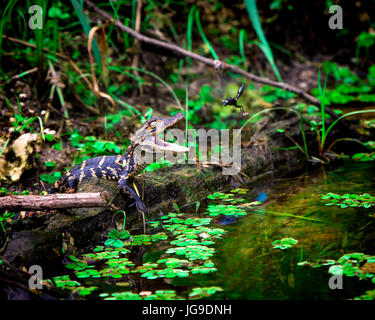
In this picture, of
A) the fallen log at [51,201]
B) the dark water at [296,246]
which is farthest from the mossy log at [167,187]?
the dark water at [296,246]

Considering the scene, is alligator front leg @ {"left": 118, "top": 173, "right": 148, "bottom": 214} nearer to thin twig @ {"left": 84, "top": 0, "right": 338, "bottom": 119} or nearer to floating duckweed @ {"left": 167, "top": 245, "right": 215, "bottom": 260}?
floating duckweed @ {"left": 167, "top": 245, "right": 215, "bottom": 260}

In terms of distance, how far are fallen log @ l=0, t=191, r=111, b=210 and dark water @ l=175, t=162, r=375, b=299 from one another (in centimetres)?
94

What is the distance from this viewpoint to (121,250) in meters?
3.41

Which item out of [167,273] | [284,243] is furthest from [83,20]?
[284,243]

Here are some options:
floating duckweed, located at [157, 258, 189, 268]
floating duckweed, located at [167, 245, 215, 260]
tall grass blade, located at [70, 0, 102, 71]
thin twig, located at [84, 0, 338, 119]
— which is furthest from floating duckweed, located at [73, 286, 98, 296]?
thin twig, located at [84, 0, 338, 119]

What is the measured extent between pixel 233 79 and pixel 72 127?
12.4 feet

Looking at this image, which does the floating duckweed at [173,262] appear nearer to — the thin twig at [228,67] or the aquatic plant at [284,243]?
the aquatic plant at [284,243]

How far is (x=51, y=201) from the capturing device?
122 inches

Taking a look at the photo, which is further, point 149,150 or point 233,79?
point 233,79

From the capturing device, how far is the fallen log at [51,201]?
10.1 feet

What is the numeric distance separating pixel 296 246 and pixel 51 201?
2.01 m

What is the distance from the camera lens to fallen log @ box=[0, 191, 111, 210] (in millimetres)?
3084
